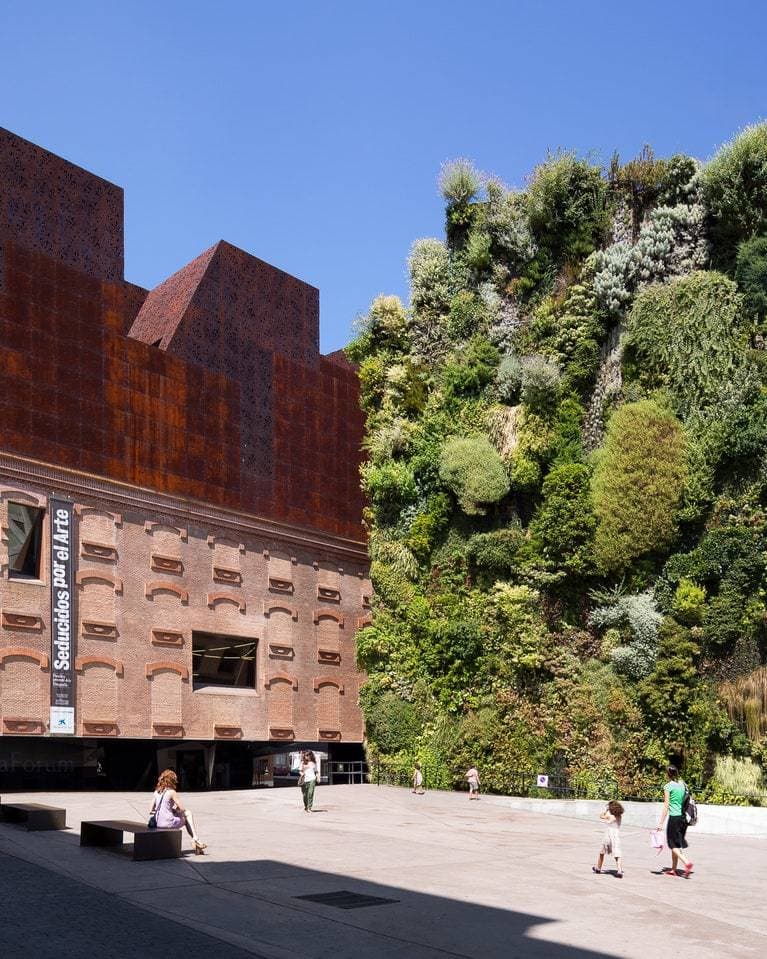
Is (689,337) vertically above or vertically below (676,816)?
above

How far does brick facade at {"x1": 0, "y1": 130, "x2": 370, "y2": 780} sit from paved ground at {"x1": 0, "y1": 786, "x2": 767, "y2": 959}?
10713mm

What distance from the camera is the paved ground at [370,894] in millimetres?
12320

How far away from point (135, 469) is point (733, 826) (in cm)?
2030

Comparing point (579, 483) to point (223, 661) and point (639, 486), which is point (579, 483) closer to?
point (639, 486)

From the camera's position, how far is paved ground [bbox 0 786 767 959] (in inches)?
485

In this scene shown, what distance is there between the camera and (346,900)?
49.7 ft

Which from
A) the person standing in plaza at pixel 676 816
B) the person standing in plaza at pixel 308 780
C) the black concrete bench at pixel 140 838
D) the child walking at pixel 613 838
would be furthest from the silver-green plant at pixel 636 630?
the black concrete bench at pixel 140 838

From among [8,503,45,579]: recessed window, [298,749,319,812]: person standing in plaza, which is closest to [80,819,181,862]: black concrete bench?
[298,749,319,812]: person standing in plaza

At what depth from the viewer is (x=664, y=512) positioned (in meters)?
Answer: 36.1

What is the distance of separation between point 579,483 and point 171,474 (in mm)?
13489

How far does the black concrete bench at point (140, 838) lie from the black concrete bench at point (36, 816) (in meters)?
1.96

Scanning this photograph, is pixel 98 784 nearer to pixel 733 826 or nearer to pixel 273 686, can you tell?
pixel 273 686

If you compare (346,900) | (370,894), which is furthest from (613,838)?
(346,900)

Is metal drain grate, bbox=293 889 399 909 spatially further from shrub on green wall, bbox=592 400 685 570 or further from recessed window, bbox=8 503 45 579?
shrub on green wall, bbox=592 400 685 570
